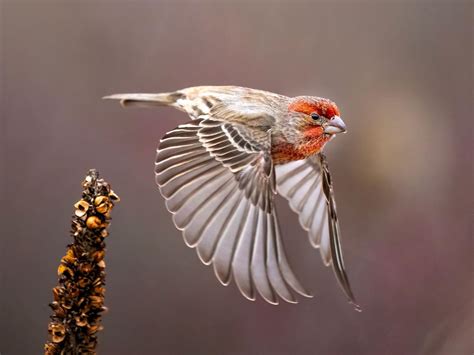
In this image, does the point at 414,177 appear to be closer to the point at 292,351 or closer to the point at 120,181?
the point at 292,351

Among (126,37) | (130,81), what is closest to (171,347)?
(130,81)

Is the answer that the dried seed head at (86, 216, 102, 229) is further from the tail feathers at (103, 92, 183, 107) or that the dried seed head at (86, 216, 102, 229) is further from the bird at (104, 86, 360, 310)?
the tail feathers at (103, 92, 183, 107)

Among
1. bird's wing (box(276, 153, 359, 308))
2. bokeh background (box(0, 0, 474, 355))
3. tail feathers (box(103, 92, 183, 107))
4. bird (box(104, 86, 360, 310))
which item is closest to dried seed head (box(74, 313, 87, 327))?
bird (box(104, 86, 360, 310))

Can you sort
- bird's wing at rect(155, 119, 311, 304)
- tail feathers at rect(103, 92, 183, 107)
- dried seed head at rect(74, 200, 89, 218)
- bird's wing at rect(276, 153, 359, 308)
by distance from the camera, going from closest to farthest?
dried seed head at rect(74, 200, 89, 218) → bird's wing at rect(155, 119, 311, 304) → tail feathers at rect(103, 92, 183, 107) → bird's wing at rect(276, 153, 359, 308)

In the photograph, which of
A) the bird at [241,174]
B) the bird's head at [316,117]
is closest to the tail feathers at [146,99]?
the bird at [241,174]

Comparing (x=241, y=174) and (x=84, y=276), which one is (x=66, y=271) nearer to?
(x=84, y=276)

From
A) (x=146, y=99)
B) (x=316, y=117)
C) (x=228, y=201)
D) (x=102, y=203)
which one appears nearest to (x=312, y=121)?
(x=316, y=117)
